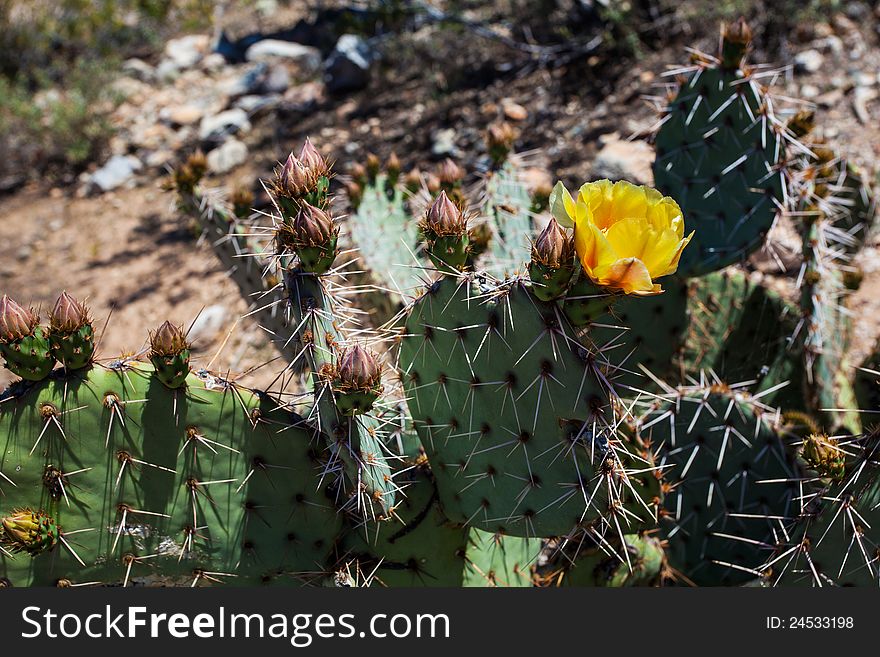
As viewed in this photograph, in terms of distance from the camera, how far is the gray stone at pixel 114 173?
607 centimetres

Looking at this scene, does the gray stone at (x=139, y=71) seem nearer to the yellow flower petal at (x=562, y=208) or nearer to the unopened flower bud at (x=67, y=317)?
the unopened flower bud at (x=67, y=317)

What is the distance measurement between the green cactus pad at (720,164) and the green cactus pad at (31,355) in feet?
6.05

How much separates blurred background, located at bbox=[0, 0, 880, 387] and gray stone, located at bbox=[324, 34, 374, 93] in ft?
0.04

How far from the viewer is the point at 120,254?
5.36 meters

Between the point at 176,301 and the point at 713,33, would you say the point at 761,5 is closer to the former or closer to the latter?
the point at 713,33

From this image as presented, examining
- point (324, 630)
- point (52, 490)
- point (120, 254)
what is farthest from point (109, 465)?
point (120, 254)

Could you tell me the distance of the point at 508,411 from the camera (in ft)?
5.75

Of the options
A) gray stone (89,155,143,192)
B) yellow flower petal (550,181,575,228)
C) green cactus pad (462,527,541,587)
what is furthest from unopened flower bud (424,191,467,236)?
gray stone (89,155,143,192)

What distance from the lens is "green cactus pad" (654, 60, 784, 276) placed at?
2.50 metres

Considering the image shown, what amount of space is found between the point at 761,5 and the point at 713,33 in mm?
377

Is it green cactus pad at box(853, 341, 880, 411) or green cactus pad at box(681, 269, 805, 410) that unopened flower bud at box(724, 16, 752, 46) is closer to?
green cactus pad at box(681, 269, 805, 410)

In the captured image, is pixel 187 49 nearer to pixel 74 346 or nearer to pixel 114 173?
pixel 114 173

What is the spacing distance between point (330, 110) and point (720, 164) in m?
4.01

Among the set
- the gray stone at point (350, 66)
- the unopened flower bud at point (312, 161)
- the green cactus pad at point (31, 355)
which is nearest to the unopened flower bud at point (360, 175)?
the unopened flower bud at point (312, 161)
